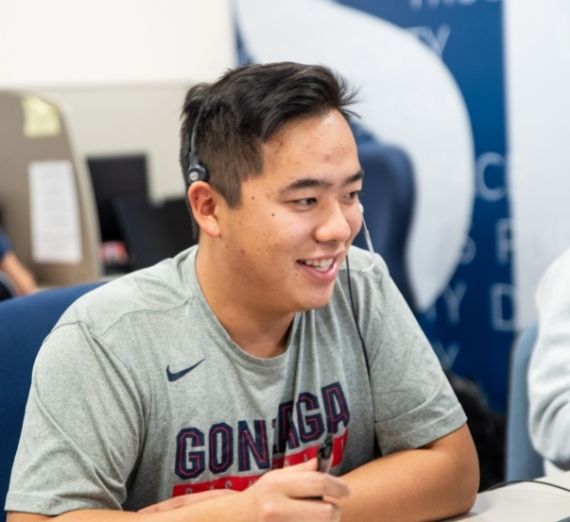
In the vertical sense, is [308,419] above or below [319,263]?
below

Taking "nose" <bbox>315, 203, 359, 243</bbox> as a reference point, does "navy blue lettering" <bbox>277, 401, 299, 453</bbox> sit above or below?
below

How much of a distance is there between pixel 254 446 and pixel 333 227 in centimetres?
30

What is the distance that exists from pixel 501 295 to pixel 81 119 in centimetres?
181

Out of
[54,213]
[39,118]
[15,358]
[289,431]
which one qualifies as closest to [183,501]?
[289,431]

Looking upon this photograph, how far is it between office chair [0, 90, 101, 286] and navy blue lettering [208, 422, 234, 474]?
6.54 feet

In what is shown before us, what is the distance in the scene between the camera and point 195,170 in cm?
117

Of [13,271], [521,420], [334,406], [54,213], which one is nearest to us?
[334,406]

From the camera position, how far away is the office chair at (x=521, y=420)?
1.55 m

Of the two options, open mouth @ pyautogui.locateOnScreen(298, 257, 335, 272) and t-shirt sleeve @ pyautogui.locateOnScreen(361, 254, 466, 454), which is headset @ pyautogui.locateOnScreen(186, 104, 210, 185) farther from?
t-shirt sleeve @ pyautogui.locateOnScreen(361, 254, 466, 454)

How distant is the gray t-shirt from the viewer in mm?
1064

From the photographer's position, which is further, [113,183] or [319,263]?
[113,183]

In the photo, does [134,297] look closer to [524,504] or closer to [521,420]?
[524,504]

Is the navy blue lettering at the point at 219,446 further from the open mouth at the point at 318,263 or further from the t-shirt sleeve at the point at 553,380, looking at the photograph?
the t-shirt sleeve at the point at 553,380

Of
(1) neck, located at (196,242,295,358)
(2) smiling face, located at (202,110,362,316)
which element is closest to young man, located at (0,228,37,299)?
(1) neck, located at (196,242,295,358)
